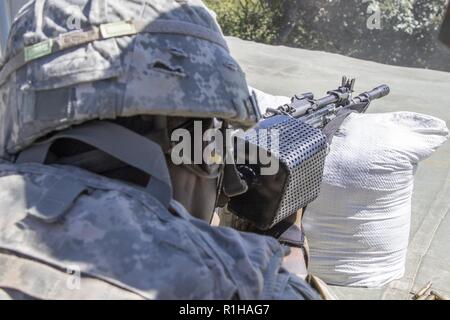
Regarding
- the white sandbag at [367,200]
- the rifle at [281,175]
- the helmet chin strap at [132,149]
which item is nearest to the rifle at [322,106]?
the white sandbag at [367,200]

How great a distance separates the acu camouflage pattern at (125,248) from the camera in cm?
105

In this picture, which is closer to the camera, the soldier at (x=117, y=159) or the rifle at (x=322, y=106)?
the soldier at (x=117, y=159)

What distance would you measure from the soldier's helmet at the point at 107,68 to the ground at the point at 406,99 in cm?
212

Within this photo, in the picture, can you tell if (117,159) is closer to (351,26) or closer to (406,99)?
(406,99)

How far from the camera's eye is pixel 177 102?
4.08ft

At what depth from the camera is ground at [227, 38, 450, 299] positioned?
11.0 ft

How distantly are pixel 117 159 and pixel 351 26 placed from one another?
31.4 ft

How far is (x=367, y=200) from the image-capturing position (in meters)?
3.01

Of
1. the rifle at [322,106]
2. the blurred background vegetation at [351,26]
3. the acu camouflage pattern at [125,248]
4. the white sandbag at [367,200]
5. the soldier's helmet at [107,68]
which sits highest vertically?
the soldier's helmet at [107,68]

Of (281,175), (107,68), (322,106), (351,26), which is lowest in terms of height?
(351,26)
